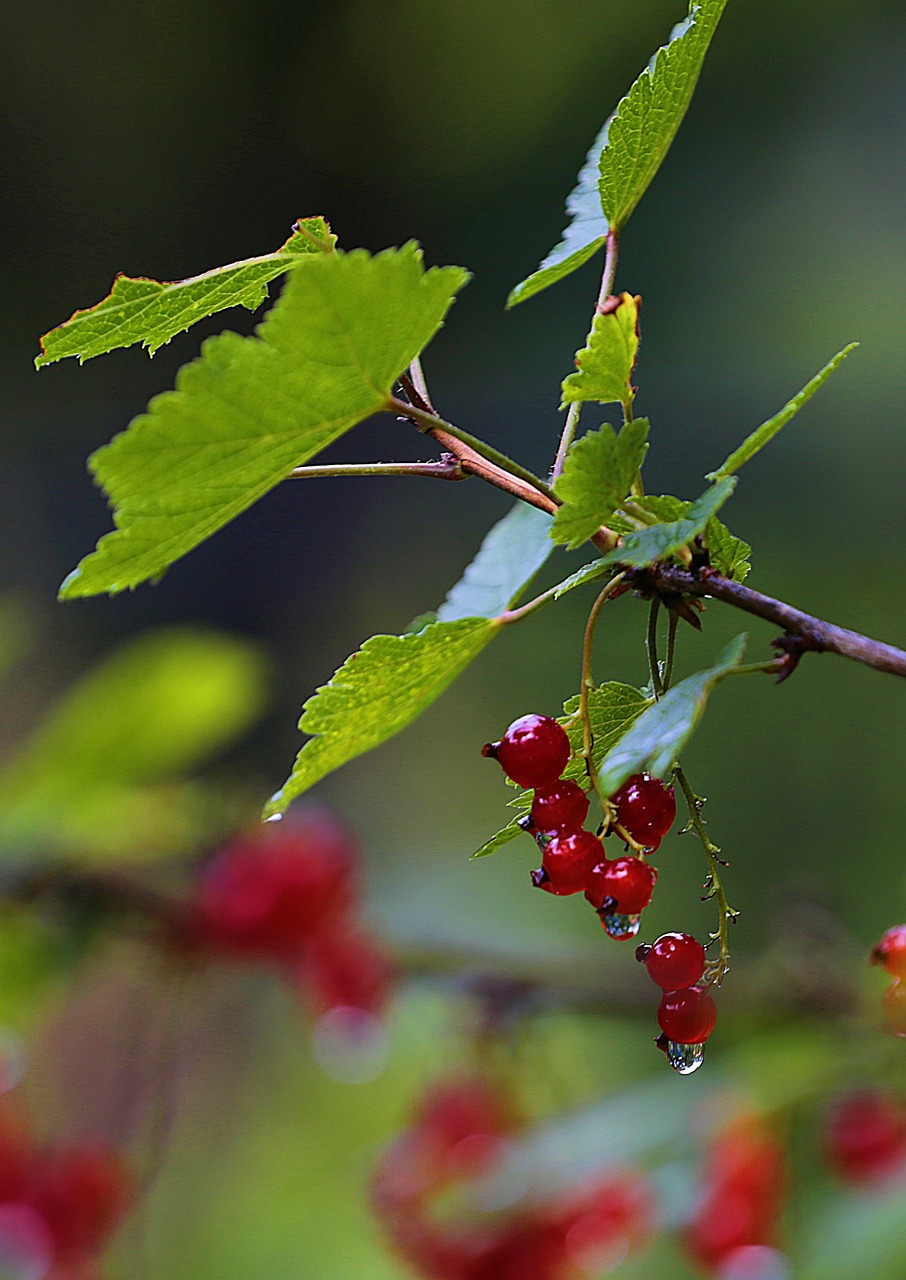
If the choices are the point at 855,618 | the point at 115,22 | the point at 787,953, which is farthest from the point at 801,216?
the point at 787,953

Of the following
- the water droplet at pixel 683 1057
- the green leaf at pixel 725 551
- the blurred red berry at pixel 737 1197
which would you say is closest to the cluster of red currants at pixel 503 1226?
the blurred red berry at pixel 737 1197

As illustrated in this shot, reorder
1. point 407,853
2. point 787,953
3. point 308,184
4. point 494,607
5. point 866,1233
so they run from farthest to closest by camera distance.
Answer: point 308,184 → point 407,853 → point 787,953 → point 866,1233 → point 494,607

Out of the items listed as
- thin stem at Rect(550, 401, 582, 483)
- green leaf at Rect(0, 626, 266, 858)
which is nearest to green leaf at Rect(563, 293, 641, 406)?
thin stem at Rect(550, 401, 582, 483)

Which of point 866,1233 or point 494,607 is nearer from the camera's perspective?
point 494,607

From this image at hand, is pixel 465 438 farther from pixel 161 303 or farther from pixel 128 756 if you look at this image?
pixel 128 756

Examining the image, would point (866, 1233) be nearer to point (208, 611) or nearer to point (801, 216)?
point (208, 611)

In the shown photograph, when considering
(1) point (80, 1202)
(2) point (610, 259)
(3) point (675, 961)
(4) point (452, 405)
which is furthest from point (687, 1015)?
(4) point (452, 405)

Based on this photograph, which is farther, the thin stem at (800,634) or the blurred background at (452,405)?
the blurred background at (452,405)

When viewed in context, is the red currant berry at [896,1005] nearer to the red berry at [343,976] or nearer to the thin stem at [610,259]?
the thin stem at [610,259]
